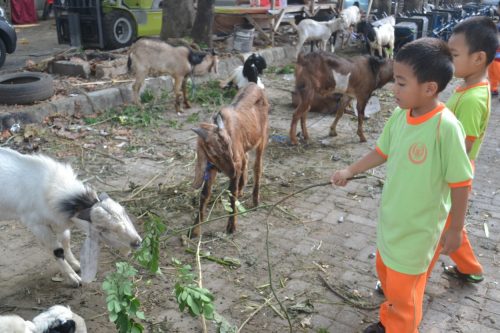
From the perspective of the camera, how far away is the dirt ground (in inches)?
135

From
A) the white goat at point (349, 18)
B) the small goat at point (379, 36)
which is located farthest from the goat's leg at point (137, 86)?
the white goat at point (349, 18)

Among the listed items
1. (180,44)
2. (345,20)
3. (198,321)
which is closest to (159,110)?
(180,44)

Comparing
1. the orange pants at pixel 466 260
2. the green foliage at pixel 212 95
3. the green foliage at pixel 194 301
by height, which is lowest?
the orange pants at pixel 466 260

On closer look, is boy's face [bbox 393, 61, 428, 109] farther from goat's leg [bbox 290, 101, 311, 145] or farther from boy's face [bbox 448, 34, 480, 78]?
goat's leg [bbox 290, 101, 311, 145]

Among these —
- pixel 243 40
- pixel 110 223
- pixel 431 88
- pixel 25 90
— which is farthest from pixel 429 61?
pixel 243 40

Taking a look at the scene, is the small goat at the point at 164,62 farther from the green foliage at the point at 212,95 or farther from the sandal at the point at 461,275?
the sandal at the point at 461,275

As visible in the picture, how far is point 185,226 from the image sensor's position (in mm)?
4570

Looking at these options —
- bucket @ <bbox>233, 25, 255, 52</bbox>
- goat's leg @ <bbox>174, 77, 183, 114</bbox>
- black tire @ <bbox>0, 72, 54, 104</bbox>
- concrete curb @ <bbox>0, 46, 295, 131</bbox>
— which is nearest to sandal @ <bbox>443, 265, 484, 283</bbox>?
goat's leg @ <bbox>174, 77, 183, 114</bbox>

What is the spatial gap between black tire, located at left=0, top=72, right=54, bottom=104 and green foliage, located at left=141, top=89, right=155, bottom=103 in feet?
5.17

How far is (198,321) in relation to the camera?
10.7ft

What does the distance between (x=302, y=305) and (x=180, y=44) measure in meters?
6.12

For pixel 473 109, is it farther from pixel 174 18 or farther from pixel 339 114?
pixel 174 18

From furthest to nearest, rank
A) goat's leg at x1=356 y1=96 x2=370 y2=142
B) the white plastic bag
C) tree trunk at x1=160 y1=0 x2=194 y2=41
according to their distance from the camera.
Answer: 1. tree trunk at x1=160 y1=0 x2=194 y2=41
2. goat's leg at x1=356 y1=96 x2=370 y2=142
3. the white plastic bag

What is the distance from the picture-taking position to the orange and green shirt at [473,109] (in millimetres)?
3080
